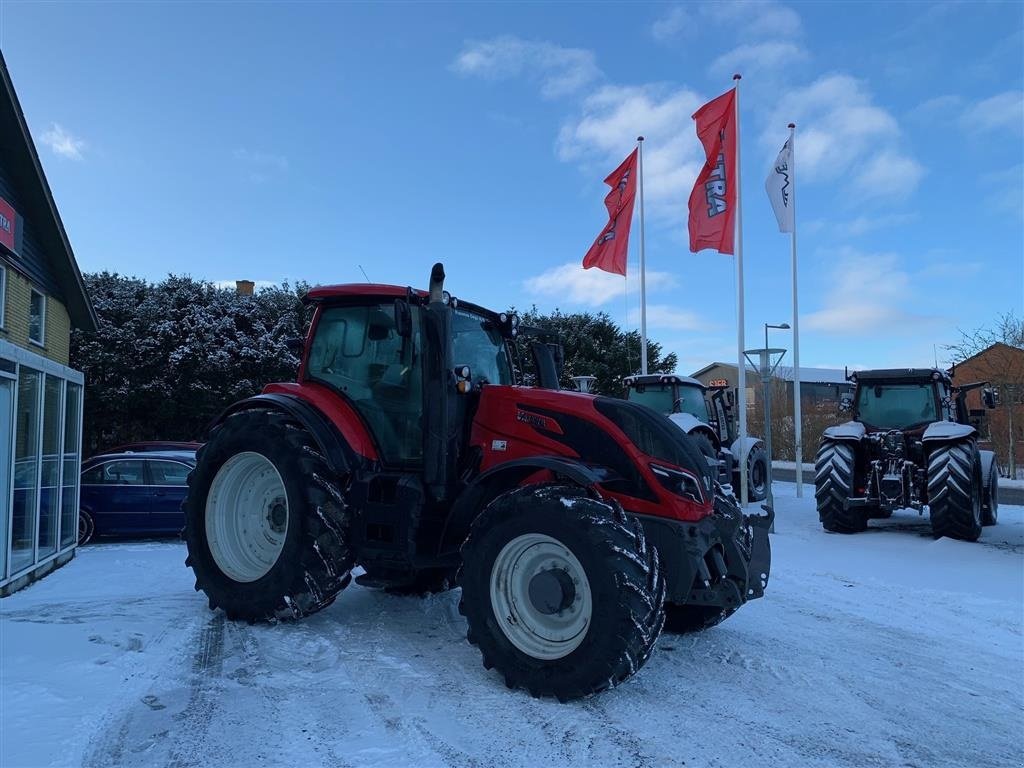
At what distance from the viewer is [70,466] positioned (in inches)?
355

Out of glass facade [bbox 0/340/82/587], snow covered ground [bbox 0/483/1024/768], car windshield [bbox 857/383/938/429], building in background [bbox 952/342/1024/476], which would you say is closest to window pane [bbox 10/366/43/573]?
glass facade [bbox 0/340/82/587]

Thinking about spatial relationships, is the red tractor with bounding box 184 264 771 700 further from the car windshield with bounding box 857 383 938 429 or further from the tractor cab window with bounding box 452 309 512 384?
the car windshield with bounding box 857 383 938 429

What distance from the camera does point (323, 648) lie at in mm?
4922

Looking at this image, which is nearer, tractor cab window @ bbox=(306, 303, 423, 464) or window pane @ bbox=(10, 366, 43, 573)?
tractor cab window @ bbox=(306, 303, 423, 464)

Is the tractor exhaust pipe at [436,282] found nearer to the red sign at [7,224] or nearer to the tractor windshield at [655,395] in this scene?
the red sign at [7,224]

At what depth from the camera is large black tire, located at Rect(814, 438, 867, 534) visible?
11.2m

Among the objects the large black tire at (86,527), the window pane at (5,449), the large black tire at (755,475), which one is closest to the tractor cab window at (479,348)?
the window pane at (5,449)

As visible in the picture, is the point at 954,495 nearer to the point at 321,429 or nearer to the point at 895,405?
the point at 895,405

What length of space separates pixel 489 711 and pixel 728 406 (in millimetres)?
13037

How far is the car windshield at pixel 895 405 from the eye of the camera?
1223 centimetres

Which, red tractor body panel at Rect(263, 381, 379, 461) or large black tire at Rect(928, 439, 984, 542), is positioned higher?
red tractor body panel at Rect(263, 381, 379, 461)

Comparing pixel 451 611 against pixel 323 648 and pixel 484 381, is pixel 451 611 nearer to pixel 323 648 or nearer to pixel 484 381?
pixel 323 648

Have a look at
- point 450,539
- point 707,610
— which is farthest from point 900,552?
point 450,539

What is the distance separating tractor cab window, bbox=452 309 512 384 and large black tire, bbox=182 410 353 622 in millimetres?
1256
